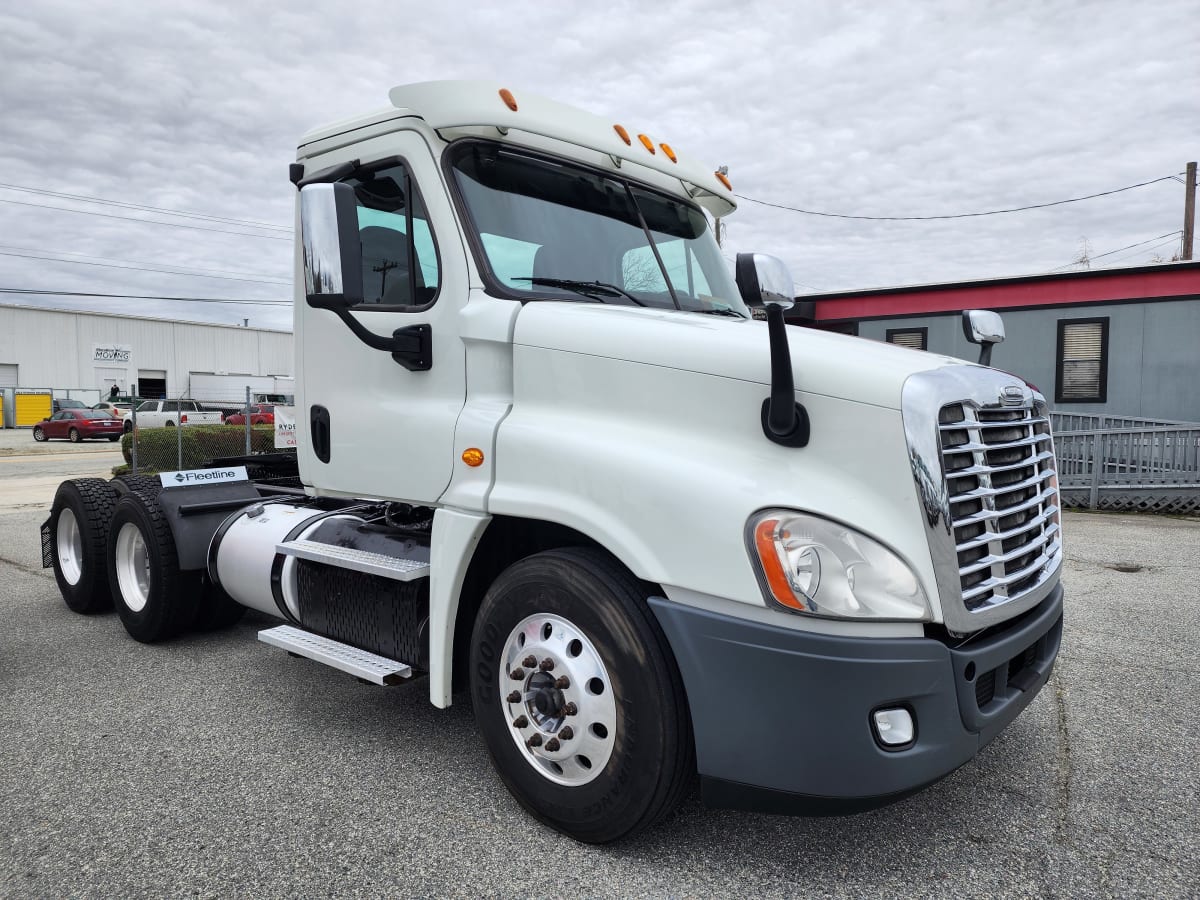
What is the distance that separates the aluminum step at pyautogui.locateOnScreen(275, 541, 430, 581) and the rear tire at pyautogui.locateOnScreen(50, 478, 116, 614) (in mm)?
2259

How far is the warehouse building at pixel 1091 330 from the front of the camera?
40.2 feet

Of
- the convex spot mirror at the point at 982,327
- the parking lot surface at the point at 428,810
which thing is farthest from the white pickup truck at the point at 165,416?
the convex spot mirror at the point at 982,327

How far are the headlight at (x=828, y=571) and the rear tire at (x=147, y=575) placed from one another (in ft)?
12.3

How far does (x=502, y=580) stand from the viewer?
283cm

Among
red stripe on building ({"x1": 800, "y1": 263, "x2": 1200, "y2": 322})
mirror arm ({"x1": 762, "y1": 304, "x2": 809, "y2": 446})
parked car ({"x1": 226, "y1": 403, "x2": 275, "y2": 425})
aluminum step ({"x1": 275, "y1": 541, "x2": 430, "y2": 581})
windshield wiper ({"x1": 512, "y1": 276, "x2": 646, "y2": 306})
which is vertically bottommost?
parked car ({"x1": 226, "y1": 403, "x2": 275, "y2": 425})

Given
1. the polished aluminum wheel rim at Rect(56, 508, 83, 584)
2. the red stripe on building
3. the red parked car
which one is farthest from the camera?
the red parked car

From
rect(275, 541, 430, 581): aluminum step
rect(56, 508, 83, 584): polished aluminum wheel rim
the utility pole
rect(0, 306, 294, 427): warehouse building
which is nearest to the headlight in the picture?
rect(275, 541, 430, 581): aluminum step

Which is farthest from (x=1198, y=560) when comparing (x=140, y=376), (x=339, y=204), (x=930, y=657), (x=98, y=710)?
(x=140, y=376)

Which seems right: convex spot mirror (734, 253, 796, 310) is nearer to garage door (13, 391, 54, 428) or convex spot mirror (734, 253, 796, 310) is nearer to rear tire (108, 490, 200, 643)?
rear tire (108, 490, 200, 643)

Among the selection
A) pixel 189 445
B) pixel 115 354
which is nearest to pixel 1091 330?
pixel 189 445

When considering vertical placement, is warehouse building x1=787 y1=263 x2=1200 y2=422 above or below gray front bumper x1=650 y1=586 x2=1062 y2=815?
above

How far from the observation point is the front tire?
2.45m

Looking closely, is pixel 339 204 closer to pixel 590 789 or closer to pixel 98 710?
pixel 590 789

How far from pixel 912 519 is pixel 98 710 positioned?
147 inches
